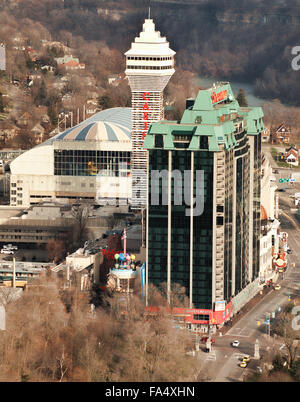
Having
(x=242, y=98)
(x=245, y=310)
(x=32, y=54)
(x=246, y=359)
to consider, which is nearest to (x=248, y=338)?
(x=246, y=359)

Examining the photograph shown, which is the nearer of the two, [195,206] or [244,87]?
[195,206]

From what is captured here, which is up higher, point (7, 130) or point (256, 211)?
point (7, 130)

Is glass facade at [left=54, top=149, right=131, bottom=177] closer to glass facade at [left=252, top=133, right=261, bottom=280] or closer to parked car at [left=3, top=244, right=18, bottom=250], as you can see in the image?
parked car at [left=3, top=244, right=18, bottom=250]

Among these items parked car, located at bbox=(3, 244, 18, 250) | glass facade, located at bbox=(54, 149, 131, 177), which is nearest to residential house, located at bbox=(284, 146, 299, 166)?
glass facade, located at bbox=(54, 149, 131, 177)

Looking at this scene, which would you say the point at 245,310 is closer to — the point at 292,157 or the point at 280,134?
the point at 292,157

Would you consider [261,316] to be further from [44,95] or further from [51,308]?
[44,95]

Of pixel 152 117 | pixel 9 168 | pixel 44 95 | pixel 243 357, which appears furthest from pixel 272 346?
pixel 44 95
